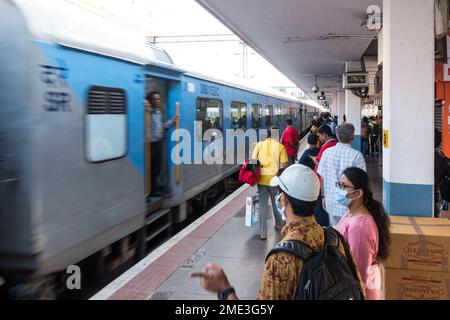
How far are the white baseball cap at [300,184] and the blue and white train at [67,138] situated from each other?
97.0 inches

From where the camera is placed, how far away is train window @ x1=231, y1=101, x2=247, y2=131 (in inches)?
450

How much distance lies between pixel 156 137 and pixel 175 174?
0.76m

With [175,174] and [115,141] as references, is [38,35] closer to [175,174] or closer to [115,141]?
[115,141]

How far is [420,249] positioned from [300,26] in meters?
7.18

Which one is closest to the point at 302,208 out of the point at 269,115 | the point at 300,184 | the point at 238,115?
the point at 300,184

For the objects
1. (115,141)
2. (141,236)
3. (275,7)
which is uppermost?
(275,7)

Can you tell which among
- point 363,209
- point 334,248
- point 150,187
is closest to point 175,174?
point 150,187

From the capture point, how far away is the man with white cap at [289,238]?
196cm

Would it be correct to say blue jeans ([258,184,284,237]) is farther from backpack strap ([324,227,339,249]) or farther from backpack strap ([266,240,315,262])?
backpack strap ([266,240,315,262])

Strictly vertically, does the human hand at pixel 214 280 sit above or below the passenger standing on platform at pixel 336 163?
below

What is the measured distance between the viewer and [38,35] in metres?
3.95

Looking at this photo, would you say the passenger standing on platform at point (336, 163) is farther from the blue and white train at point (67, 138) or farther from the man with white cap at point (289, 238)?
the man with white cap at point (289, 238)

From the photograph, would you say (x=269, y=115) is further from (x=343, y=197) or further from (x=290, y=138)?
(x=343, y=197)

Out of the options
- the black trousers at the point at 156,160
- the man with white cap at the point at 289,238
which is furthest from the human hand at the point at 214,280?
the black trousers at the point at 156,160
